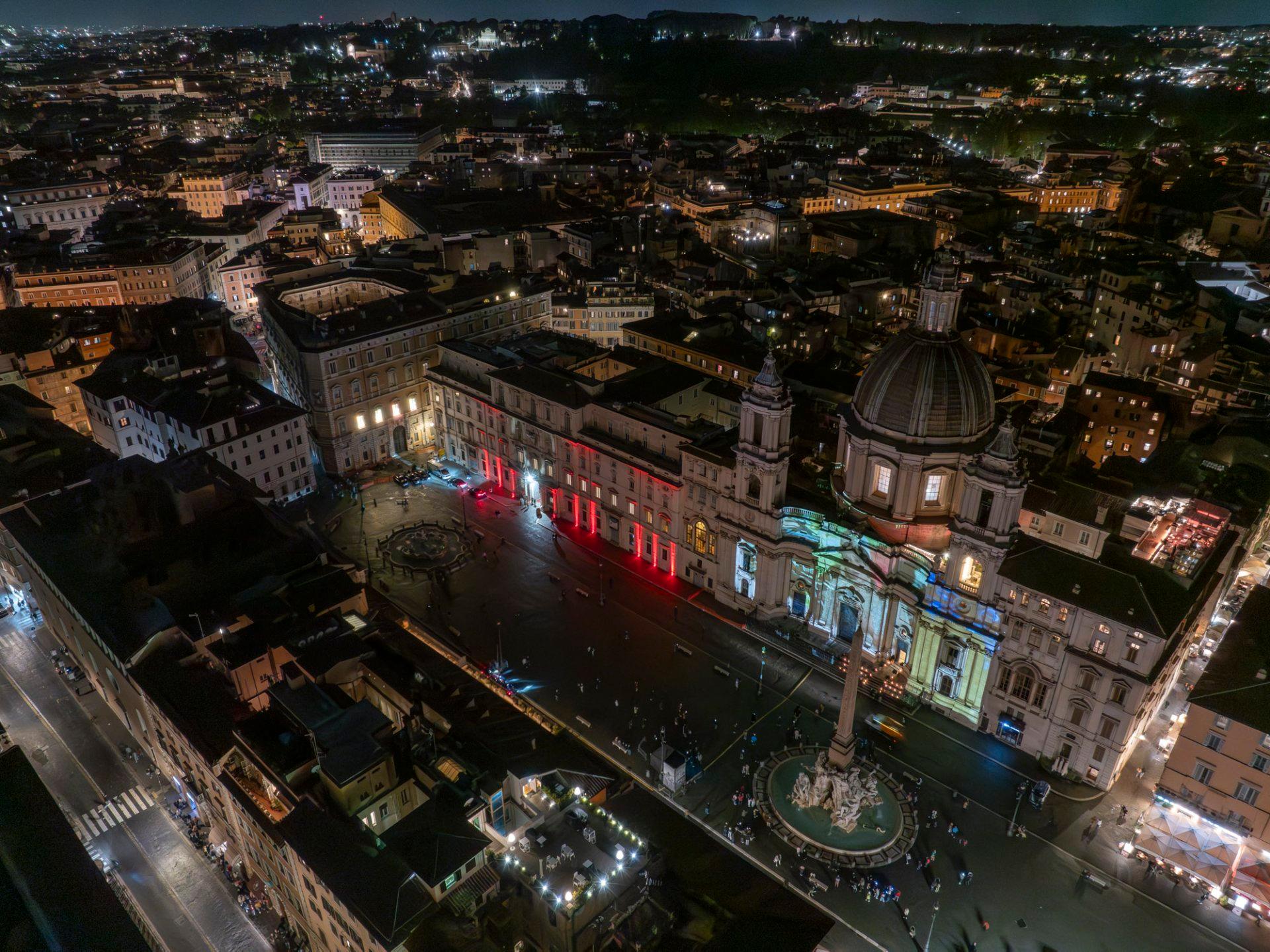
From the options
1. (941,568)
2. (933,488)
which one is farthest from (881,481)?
(941,568)

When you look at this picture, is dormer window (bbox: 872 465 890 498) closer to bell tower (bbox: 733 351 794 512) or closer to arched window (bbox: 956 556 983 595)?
bell tower (bbox: 733 351 794 512)

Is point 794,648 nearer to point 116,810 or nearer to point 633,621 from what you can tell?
point 633,621

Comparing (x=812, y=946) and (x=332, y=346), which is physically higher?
(x=332, y=346)

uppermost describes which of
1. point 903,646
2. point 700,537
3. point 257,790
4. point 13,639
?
point 257,790

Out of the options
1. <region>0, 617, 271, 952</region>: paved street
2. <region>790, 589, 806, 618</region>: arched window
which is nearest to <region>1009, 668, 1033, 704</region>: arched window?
<region>790, 589, 806, 618</region>: arched window

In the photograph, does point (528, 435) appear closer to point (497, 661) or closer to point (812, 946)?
point (497, 661)

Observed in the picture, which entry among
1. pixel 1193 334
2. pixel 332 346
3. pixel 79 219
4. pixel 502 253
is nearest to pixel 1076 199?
pixel 1193 334
